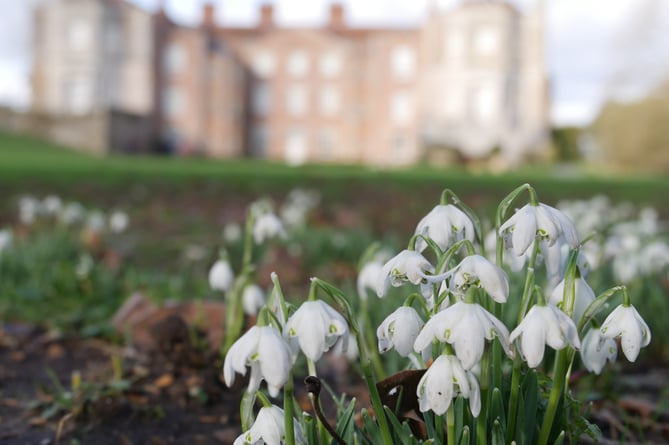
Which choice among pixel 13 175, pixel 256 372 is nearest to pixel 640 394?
pixel 256 372

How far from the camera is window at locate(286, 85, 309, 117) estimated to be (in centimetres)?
4428

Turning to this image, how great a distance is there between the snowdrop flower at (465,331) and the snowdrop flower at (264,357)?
0.65 feet

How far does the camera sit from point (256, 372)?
Answer: 3.84ft

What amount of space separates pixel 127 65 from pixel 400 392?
133 feet

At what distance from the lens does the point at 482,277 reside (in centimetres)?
113

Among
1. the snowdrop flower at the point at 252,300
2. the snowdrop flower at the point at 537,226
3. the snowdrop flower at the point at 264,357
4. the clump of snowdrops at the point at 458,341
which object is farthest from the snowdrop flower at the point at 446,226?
the snowdrop flower at the point at 252,300

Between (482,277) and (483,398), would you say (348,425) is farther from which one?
(482,277)

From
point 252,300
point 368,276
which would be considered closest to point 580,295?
point 368,276

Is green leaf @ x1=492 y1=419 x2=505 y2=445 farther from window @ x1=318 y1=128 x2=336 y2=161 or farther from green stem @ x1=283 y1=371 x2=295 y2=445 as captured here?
window @ x1=318 y1=128 x2=336 y2=161

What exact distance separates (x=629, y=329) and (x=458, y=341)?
32cm

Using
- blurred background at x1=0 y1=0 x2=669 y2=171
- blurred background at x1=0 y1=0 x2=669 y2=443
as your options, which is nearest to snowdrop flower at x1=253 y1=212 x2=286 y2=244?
blurred background at x1=0 y1=0 x2=669 y2=443

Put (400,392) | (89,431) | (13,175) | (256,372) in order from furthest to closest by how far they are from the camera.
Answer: (13,175)
(89,431)
(400,392)
(256,372)

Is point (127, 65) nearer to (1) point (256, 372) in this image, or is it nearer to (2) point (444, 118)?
(2) point (444, 118)

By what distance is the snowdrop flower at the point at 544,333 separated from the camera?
1089 mm
